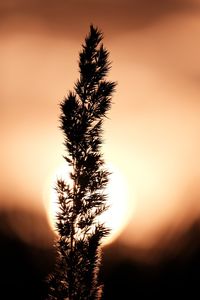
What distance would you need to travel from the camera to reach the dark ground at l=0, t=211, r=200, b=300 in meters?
74.2

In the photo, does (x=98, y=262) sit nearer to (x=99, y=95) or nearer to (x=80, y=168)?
(x=80, y=168)

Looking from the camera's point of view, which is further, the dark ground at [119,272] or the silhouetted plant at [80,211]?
the dark ground at [119,272]

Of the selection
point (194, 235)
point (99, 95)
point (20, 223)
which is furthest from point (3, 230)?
point (99, 95)

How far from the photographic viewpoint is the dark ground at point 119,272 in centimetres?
7419

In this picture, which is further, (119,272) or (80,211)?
(119,272)

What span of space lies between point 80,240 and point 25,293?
55.8 meters

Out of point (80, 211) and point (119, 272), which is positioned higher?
point (119, 272)

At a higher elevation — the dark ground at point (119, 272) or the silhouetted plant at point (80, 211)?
the dark ground at point (119, 272)

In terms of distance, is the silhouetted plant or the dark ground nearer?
the silhouetted plant

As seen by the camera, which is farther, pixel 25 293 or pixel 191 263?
pixel 191 263

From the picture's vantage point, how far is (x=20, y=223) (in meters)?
88.6

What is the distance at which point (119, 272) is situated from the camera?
85562mm

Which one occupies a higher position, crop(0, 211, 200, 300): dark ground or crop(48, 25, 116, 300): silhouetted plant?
crop(0, 211, 200, 300): dark ground

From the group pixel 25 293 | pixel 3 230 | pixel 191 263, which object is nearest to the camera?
pixel 25 293
